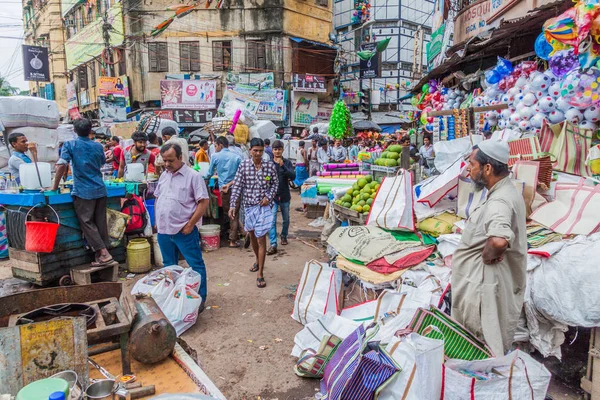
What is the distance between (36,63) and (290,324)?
25014 millimetres

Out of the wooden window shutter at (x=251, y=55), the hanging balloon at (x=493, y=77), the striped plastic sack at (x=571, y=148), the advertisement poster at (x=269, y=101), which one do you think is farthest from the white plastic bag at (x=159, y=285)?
the wooden window shutter at (x=251, y=55)

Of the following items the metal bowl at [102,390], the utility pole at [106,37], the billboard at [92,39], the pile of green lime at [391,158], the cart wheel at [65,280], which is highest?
the billboard at [92,39]

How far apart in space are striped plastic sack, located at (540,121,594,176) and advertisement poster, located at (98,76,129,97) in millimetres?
21724

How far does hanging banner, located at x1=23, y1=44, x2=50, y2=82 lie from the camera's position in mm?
22203

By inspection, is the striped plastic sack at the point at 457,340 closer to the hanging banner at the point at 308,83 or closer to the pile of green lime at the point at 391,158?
the pile of green lime at the point at 391,158

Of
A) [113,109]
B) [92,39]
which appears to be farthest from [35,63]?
[113,109]

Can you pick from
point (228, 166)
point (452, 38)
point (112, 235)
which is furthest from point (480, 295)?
point (452, 38)

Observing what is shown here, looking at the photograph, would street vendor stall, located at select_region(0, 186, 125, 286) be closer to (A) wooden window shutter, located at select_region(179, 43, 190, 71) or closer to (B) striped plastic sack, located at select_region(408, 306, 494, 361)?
(B) striped plastic sack, located at select_region(408, 306, 494, 361)

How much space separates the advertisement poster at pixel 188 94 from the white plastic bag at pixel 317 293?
18800mm

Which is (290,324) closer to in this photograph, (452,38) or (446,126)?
(446,126)

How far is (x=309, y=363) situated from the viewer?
3404 mm

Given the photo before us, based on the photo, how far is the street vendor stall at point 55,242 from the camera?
4652mm

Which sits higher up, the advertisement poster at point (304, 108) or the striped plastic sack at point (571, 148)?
the advertisement poster at point (304, 108)

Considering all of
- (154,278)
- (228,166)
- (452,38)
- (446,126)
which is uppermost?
(452,38)
